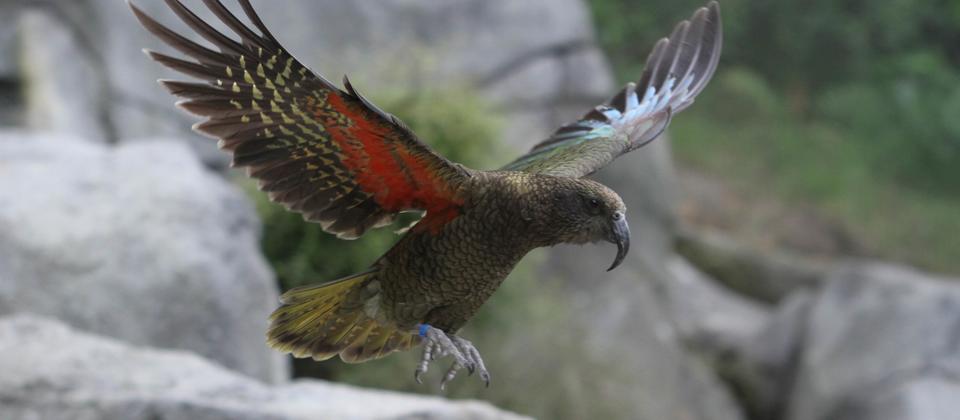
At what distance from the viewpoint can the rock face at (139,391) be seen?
3.40 m

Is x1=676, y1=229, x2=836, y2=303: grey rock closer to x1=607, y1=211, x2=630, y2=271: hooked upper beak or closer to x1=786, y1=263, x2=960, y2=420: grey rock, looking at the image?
x1=786, y1=263, x2=960, y2=420: grey rock

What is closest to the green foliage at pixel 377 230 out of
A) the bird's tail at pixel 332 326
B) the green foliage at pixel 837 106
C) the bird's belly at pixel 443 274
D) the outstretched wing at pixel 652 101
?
the outstretched wing at pixel 652 101

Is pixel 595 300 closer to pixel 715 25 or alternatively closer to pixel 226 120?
pixel 715 25

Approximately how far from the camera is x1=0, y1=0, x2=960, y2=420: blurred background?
4.46 m

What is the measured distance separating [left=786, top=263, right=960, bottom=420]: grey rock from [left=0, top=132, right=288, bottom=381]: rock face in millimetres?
3991

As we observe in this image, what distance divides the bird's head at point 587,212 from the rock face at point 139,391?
3.73 feet

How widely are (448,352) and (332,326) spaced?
16.6 inches

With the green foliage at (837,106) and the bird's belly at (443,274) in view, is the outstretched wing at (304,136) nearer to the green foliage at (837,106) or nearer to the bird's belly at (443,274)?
the bird's belly at (443,274)

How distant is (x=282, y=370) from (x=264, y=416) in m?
1.60

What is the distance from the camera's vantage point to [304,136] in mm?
2816

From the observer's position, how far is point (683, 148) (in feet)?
37.9

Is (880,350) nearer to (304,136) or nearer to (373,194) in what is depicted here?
(373,194)

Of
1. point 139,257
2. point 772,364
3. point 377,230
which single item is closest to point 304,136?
point 139,257

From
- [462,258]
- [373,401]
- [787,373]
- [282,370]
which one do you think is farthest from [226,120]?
[787,373]
